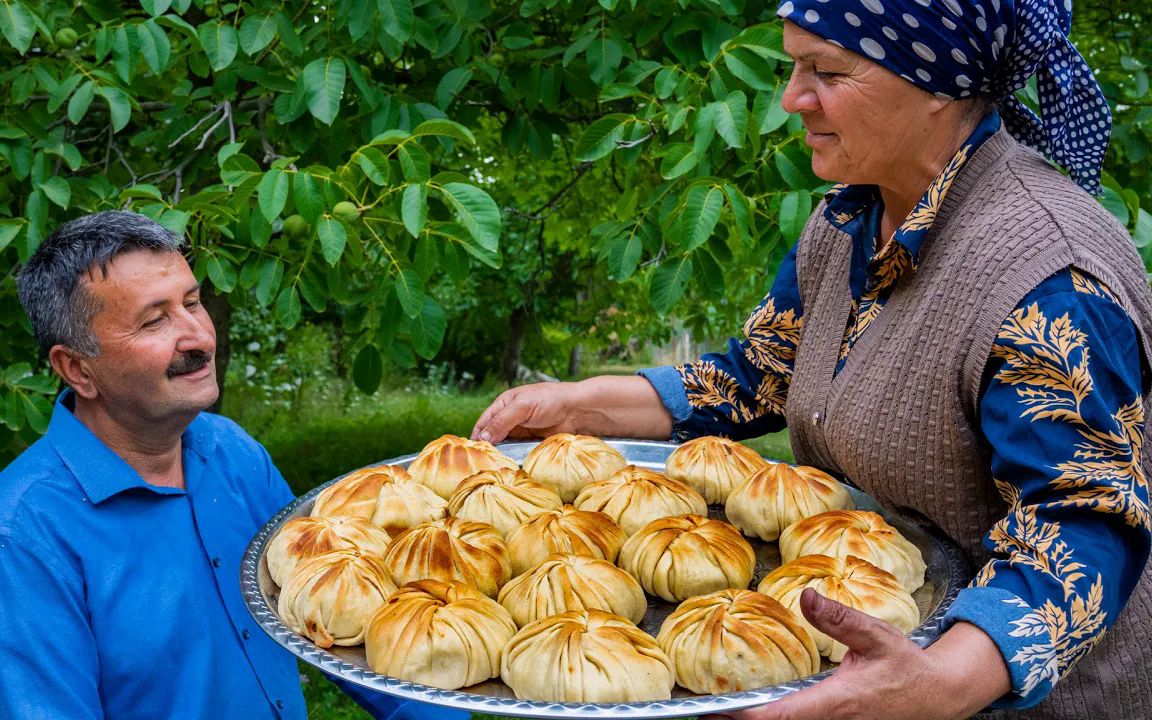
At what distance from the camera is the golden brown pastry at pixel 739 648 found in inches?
61.5

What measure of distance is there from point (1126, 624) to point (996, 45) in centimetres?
99

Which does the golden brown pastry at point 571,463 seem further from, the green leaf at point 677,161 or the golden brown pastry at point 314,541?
the green leaf at point 677,161

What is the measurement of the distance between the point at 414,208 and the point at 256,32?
1.13m

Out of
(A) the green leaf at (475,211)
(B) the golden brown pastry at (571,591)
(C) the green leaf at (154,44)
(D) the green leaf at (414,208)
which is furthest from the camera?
(C) the green leaf at (154,44)

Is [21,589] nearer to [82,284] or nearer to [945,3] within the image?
[82,284]

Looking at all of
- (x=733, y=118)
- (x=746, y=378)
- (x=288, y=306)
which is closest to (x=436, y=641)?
(x=746, y=378)

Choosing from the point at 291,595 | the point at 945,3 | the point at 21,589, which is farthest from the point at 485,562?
the point at 945,3

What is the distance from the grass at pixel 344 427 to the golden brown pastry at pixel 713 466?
4929mm

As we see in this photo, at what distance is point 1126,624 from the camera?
1.70 metres

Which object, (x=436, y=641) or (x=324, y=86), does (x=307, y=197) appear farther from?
(x=436, y=641)

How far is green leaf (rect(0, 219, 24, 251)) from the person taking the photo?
3033 mm

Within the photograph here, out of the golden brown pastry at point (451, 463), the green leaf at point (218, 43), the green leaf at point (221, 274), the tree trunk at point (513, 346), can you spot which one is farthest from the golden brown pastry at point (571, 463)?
the tree trunk at point (513, 346)

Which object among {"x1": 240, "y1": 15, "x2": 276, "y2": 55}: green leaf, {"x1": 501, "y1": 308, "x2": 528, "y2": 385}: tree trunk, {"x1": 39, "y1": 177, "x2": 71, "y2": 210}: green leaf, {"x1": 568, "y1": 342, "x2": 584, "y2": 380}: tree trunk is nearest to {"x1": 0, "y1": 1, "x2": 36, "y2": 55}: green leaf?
{"x1": 39, "y1": 177, "x2": 71, "y2": 210}: green leaf

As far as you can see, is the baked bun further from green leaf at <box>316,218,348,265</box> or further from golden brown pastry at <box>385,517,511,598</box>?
green leaf at <box>316,218,348,265</box>
